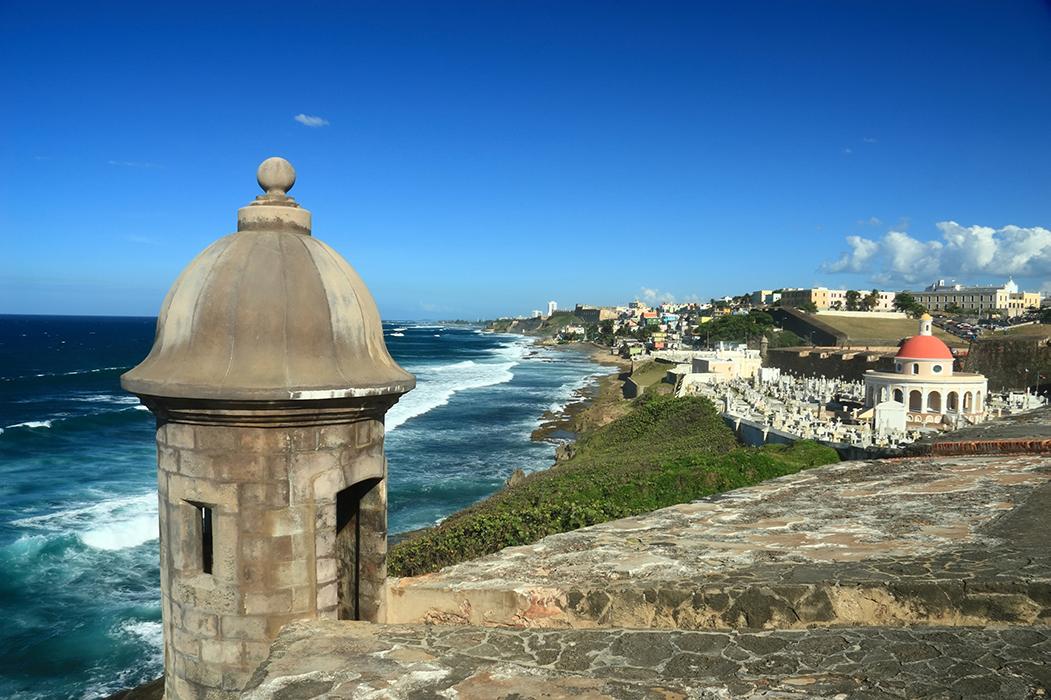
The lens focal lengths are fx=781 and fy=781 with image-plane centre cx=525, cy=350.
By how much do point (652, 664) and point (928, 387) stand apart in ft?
89.4

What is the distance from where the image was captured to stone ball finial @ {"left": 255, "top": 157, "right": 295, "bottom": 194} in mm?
4430

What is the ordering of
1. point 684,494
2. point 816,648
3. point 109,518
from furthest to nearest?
point 109,518
point 684,494
point 816,648

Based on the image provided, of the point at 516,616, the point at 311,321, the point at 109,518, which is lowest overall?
the point at 109,518

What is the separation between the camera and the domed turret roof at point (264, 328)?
12.7ft

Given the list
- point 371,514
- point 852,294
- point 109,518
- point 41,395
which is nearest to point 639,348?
point 852,294

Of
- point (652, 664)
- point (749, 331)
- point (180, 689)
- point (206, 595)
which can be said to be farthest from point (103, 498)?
point (749, 331)

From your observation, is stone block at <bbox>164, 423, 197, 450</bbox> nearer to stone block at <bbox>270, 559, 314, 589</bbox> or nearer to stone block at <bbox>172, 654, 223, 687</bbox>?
stone block at <bbox>270, 559, 314, 589</bbox>

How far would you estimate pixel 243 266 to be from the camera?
405cm

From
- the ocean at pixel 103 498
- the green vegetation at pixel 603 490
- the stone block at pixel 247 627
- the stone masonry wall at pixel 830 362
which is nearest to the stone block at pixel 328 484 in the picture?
the stone block at pixel 247 627

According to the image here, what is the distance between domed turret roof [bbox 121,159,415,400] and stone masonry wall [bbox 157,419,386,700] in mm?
280

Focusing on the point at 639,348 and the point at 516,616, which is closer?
the point at 516,616

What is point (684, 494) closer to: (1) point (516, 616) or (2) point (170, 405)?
(1) point (516, 616)

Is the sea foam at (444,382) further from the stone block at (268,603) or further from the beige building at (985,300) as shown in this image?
the beige building at (985,300)

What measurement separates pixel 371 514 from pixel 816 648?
8.32 ft
